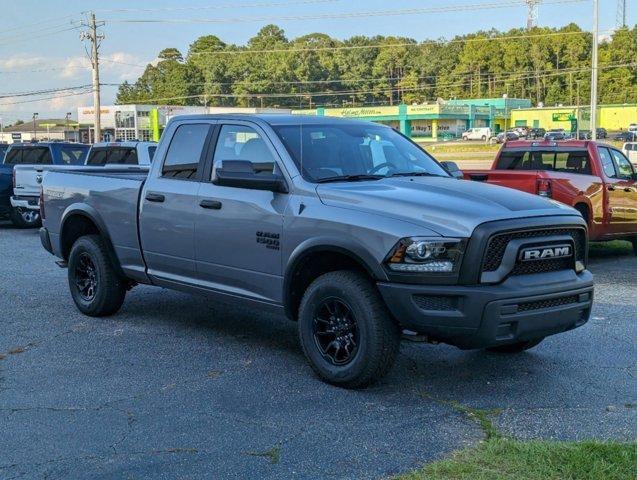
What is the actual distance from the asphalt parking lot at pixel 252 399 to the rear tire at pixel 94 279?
176 mm

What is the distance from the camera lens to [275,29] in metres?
155

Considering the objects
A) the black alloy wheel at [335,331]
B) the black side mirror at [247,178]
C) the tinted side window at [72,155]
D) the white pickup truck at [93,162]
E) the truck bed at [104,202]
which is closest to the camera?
the black alloy wheel at [335,331]

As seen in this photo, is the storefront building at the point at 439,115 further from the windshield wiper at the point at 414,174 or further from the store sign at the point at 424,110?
the windshield wiper at the point at 414,174

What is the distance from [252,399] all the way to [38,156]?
1470 cm

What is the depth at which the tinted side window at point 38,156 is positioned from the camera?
18.4 meters

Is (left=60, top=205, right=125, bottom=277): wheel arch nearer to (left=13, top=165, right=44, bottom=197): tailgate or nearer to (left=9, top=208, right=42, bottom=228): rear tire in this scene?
(left=13, top=165, right=44, bottom=197): tailgate

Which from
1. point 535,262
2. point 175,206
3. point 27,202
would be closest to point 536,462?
point 535,262

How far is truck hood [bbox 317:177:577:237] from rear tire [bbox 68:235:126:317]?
3.02 meters

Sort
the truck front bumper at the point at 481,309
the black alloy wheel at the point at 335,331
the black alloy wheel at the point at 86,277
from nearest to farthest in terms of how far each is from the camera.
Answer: the truck front bumper at the point at 481,309 → the black alloy wheel at the point at 335,331 → the black alloy wheel at the point at 86,277

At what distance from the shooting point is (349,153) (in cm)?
645

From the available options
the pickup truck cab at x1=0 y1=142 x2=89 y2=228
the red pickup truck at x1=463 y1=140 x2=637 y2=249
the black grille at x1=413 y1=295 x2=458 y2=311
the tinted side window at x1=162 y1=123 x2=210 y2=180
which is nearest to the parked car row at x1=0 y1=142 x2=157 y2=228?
the pickup truck cab at x1=0 y1=142 x2=89 y2=228

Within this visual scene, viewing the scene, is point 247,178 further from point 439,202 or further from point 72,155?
point 72,155

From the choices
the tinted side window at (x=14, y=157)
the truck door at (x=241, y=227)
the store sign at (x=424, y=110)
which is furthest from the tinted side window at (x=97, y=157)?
the store sign at (x=424, y=110)

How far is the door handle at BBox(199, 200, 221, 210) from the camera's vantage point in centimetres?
648
